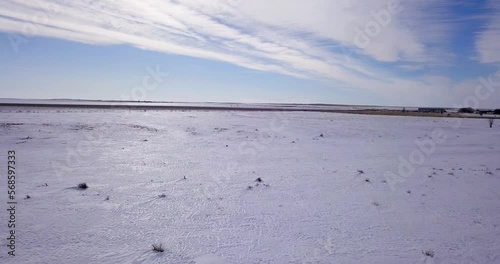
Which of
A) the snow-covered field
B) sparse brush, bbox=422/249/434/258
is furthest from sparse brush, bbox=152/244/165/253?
sparse brush, bbox=422/249/434/258

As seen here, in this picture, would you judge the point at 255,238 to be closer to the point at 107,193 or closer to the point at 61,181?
the point at 107,193

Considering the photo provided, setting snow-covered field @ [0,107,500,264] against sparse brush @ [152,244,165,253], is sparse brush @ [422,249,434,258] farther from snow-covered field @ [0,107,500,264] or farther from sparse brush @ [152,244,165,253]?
sparse brush @ [152,244,165,253]

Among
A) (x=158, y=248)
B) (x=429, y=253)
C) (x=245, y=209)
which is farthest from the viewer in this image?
(x=245, y=209)

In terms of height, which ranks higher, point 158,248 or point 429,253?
point 429,253

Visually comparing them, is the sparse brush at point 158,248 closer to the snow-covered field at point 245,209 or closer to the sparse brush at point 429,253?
the snow-covered field at point 245,209

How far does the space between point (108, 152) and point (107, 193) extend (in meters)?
7.03

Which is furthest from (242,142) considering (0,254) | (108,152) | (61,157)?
(0,254)

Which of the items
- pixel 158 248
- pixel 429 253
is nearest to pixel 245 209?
pixel 158 248

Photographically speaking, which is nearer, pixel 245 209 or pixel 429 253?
pixel 429 253

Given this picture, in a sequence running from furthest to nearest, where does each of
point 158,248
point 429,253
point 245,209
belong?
point 245,209
point 429,253
point 158,248

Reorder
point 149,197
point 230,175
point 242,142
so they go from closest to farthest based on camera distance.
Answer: point 149,197 < point 230,175 < point 242,142

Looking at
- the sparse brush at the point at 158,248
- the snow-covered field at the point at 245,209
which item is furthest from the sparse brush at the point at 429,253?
the sparse brush at the point at 158,248

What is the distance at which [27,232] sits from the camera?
5.89m

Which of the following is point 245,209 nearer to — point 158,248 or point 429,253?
point 158,248
